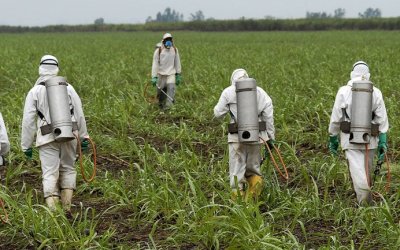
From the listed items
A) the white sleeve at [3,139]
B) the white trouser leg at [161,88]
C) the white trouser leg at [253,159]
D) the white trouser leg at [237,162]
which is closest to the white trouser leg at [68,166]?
the white sleeve at [3,139]

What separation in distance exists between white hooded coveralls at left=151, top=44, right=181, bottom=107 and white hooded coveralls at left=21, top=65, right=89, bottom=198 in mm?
5804

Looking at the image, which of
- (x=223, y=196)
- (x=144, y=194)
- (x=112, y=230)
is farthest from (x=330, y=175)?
(x=112, y=230)

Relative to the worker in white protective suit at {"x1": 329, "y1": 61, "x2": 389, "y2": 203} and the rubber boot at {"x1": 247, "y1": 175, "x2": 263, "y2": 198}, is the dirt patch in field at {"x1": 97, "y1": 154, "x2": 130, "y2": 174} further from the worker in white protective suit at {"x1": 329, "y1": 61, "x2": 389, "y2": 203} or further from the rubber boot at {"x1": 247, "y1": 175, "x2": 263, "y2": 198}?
the worker in white protective suit at {"x1": 329, "y1": 61, "x2": 389, "y2": 203}

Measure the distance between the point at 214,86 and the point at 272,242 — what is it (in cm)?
931

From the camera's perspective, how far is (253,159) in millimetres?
6570

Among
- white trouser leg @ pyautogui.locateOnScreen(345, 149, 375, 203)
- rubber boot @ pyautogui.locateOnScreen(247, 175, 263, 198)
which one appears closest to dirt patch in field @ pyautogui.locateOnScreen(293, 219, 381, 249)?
white trouser leg @ pyautogui.locateOnScreen(345, 149, 375, 203)

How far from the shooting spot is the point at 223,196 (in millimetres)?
6051

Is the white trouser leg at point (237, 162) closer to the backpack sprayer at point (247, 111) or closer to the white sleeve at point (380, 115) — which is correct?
the backpack sprayer at point (247, 111)

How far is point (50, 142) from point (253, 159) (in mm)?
1897

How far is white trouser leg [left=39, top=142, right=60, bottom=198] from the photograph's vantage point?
6.21 m

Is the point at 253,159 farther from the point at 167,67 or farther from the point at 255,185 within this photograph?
the point at 167,67

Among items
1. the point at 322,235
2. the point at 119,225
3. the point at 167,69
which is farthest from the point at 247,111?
the point at 167,69

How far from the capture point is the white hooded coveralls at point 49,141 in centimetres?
611

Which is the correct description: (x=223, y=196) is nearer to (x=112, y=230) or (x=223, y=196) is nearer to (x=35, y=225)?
(x=112, y=230)
